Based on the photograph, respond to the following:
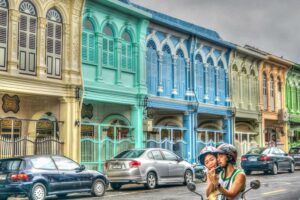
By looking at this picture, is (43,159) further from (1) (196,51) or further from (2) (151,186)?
(1) (196,51)

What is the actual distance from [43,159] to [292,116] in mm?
32042

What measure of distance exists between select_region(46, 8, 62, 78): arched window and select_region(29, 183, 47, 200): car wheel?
7740 mm

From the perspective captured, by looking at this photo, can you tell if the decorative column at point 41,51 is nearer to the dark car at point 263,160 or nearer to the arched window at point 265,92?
the dark car at point 263,160

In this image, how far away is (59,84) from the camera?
22.3m

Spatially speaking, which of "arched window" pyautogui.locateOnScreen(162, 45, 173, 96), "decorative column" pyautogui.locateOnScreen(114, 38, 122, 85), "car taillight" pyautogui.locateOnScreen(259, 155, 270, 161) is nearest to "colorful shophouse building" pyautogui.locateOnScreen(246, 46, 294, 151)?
"arched window" pyautogui.locateOnScreen(162, 45, 173, 96)

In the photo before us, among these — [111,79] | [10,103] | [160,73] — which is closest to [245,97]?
[160,73]

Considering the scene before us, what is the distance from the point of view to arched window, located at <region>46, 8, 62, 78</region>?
22.3 metres

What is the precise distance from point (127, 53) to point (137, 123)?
343 centimetres

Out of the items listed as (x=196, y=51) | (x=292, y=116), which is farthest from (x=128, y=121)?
(x=292, y=116)

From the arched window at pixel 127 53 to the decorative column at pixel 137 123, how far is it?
6.42 feet

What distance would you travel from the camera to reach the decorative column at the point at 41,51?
21.6 metres

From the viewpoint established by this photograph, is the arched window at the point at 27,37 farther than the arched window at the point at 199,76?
No

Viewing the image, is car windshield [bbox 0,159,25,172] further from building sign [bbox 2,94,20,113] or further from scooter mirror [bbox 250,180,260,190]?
scooter mirror [bbox 250,180,260,190]

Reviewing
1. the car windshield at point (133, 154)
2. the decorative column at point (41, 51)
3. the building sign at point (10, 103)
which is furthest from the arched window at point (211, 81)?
the building sign at point (10, 103)
